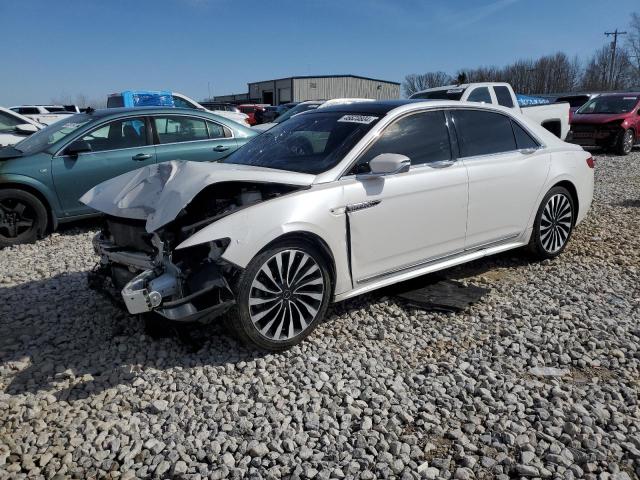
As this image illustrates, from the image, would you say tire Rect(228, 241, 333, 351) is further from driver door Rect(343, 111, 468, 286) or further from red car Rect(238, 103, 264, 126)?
red car Rect(238, 103, 264, 126)

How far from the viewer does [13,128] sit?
1023 cm

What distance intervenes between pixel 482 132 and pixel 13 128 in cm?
964

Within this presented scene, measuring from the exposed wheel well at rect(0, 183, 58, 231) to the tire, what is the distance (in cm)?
434

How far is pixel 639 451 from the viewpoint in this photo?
247cm

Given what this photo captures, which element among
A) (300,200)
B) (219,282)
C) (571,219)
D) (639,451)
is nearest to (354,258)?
(300,200)

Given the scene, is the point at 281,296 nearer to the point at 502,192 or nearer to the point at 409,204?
the point at 409,204

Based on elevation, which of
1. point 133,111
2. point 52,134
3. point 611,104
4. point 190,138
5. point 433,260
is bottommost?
point 433,260

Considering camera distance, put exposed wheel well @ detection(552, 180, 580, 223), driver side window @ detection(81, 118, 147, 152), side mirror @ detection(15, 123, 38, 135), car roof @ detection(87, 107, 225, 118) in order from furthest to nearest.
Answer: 1. side mirror @ detection(15, 123, 38, 135)
2. car roof @ detection(87, 107, 225, 118)
3. driver side window @ detection(81, 118, 147, 152)
4. exposed wheel well @ detection(552, 180, 580, 223)

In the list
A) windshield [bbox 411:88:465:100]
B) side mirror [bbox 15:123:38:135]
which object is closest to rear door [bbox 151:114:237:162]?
side mirror [bbox 15:123:38:135]

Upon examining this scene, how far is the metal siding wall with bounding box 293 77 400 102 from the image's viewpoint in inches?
2183

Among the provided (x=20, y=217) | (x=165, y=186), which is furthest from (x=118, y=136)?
(x=165, y=186)

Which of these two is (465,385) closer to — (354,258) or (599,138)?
(354,258)

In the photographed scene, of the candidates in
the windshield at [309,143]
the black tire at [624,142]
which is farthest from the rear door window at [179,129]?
the black tire at [624,142]

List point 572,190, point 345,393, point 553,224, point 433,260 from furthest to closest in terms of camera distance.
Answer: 1. point 572,190
2. point 553,224
3. point 433,260
4. point 345,393
